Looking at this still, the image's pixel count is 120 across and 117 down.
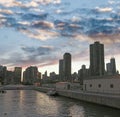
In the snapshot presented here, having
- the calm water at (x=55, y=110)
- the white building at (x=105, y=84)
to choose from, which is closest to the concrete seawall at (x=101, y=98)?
the calm water at (x=55, y=110)

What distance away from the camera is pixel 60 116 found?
1949 inches

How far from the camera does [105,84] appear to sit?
84562mm

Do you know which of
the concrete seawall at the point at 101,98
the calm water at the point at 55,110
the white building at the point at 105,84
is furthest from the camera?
the white building at the point at 105,84

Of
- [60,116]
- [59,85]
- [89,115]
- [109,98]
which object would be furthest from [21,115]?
[59,85]

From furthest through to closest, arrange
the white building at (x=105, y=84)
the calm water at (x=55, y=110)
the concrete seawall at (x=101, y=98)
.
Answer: the white building at (x=105, y=84)
the concrete seawall at (x=101, y=98)
the calm water at (x=55, y=110)

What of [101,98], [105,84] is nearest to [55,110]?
[101,98]

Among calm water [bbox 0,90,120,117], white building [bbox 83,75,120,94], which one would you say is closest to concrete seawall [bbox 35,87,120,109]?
calm water [bbox 0,90,120,117]

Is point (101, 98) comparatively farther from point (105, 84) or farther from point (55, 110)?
point (55, 110)

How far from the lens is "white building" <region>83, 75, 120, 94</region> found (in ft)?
256

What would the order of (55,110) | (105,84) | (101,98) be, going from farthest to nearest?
(105,84) < (101,98) < (55,110)

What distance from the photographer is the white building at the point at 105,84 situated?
7806cm

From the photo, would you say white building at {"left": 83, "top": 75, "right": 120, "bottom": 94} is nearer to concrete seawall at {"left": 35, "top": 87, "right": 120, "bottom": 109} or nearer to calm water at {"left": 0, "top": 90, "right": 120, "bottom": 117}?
concrete seawall at {"left": 35, "top": 87, "right": 120, "bottom": 109}

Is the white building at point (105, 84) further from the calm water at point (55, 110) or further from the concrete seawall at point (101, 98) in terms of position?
the calm water at point (55, 110)

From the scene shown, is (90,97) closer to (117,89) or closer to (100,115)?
(117,89)
